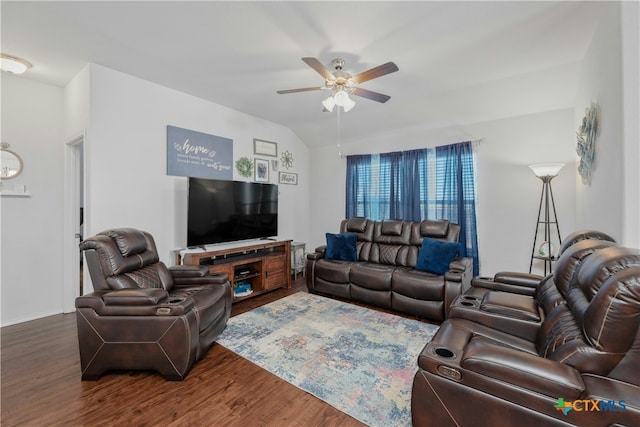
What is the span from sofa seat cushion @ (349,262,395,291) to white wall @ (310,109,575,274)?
1557mm

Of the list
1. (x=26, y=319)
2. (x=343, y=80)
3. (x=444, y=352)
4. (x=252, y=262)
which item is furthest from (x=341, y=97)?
(x=26, y=319)

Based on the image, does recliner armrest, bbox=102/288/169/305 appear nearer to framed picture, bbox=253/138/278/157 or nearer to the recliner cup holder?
the recliner cup holder

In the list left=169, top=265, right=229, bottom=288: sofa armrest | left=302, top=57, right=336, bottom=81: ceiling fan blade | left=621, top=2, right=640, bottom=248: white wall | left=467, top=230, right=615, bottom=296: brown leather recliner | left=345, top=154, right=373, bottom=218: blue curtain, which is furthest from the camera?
left=345, top=154, right=373, bottom=218: blue curtain

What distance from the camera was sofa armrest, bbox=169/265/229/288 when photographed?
275 centimetres

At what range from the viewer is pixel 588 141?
7.95 feet

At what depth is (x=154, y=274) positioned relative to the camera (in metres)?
2.57

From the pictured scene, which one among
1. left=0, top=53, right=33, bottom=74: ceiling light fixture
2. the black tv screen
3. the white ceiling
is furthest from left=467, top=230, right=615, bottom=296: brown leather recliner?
left=0, top=53, right=33, bottom=74: ceiling light fixture

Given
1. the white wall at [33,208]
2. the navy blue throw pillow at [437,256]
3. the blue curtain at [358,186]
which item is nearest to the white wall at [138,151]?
the white wall at [33,208]

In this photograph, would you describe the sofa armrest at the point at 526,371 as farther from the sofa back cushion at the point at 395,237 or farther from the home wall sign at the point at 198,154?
the home wall sign at the point at 198,154

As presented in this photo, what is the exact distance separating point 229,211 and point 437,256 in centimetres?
278

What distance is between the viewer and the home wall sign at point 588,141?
2.25 meters

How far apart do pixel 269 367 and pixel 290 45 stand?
277 centimetres

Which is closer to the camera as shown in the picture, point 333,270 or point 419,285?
point 419,285

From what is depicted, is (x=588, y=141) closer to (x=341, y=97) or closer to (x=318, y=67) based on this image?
(x=341, y=97)
